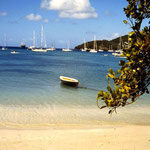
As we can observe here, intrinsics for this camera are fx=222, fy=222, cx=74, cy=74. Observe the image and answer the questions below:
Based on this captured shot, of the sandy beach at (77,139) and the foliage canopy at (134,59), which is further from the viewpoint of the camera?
the sandy beach at (77,139)

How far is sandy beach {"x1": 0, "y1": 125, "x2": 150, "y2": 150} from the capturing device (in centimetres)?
894

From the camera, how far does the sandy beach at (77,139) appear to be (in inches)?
352

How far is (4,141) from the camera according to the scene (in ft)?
30.7

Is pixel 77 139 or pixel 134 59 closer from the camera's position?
pixel 134 59

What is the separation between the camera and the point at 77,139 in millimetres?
9812

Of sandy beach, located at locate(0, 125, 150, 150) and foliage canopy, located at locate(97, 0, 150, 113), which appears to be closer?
foliage canopy, located at locate(97, 0, 150, 113)

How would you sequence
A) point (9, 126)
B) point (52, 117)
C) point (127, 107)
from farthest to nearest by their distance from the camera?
1. point (127, 107)
2. point (52, 117)
3. point (9, 126)

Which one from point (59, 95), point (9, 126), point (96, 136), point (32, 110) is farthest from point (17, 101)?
point (96, 136)

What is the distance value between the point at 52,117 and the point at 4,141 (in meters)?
5.25

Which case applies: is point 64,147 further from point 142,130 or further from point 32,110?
point 32,110

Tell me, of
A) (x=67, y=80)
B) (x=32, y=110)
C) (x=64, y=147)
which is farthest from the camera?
(x=67, y=80)

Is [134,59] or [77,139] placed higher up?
[134,59]

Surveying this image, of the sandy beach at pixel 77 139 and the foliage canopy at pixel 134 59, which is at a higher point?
the foliage canopy at pixel 134 59

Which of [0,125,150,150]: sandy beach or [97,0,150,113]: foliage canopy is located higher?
[97,0,150,113]: foliage canopy
